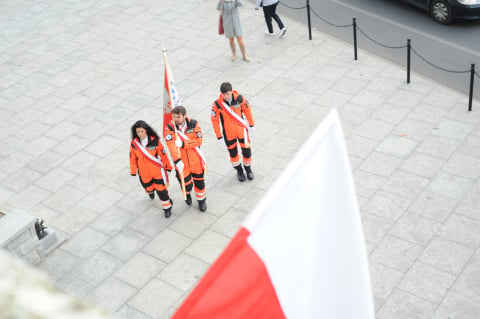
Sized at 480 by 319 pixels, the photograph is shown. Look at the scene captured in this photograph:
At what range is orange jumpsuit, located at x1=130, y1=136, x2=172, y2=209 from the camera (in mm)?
8367

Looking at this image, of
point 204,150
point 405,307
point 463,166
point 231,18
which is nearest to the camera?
point 405,307

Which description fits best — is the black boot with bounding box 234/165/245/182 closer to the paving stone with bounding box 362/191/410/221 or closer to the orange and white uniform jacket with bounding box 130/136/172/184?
the orange and white uniform jacket with bounding box 130/136/172/184

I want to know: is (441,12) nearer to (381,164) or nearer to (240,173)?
(381,164)

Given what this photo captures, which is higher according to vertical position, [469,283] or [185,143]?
[185,143]

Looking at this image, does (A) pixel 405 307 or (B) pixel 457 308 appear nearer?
(B) pixel 457 308

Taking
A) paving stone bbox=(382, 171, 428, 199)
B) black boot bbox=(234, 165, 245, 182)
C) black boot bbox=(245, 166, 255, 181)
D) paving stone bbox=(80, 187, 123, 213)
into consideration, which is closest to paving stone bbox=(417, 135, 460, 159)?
paving stone bbox=(382, 171, 428, 199)

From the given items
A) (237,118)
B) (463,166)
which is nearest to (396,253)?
(463,166)

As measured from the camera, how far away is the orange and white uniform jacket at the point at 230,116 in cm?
888

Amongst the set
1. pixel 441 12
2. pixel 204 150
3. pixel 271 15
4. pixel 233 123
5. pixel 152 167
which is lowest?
pixel 441 12

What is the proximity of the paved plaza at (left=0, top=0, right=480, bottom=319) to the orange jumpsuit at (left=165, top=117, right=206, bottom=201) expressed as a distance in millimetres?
615

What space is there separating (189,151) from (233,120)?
868mm

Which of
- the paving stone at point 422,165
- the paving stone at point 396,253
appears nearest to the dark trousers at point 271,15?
the paving stone at point 422,165

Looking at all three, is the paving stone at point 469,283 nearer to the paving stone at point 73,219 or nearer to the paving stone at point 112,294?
the paving stone at point 112,294

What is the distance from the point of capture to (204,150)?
10.4m
